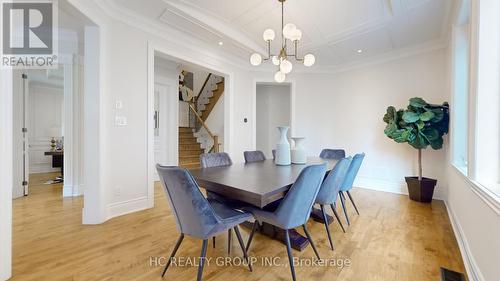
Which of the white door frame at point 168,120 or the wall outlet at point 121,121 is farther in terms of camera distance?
the white door frame at point 168,120

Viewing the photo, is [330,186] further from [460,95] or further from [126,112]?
[126,112]

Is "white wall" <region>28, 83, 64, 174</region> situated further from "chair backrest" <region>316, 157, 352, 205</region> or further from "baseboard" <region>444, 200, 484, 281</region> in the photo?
"baseboard" <region>444, 200, 484, 281</region>

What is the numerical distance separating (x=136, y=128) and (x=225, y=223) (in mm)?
2198

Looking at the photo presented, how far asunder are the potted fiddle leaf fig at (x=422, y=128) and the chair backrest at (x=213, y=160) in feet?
8.84

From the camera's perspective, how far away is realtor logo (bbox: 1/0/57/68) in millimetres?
1617

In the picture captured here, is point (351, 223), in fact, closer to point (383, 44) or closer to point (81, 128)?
point (383, 44)

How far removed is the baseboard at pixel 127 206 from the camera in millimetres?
2670

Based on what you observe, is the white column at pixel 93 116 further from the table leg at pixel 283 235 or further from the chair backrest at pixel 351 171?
the chair backrest at pixel 351 171

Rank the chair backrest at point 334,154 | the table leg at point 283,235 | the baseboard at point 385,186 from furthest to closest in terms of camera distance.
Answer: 1. the baseboard at point 385,186
2. the chair backrest at point 334,154
3. the table leg at point 283,235

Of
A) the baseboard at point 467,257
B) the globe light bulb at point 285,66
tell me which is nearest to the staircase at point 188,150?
the globe light bulb at point 285,66

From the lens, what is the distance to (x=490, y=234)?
3.98ft

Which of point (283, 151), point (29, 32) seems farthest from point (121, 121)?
point (283, 151)

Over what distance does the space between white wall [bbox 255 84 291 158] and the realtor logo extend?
4347 millimetres

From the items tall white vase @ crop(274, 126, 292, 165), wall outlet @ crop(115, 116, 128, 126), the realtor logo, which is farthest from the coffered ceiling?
tall white vase @ crop(274, 126, 292, 165)
